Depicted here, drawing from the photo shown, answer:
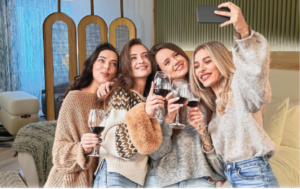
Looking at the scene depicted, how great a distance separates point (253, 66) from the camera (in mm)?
735

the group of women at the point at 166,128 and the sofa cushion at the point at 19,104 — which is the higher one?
the group of women at the point at 166,128

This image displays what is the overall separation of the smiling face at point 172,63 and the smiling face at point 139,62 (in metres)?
0.05

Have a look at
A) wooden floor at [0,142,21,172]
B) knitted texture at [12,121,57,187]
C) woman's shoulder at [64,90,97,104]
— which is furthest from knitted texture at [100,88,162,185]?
wooden floor at [0,142,21,172]

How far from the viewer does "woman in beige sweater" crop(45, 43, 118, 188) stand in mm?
926

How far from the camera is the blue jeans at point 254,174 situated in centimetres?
83

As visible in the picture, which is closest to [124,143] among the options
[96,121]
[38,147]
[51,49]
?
[96,121]

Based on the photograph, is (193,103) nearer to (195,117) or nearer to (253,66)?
(195,117)

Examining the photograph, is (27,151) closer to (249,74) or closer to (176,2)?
(249,74)

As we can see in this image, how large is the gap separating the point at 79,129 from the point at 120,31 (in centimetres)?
162

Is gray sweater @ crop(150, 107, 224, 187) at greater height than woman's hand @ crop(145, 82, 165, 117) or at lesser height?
lesser

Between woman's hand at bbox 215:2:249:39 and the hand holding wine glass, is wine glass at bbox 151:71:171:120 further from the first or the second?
woman's hand at bbox 215:2:249:39

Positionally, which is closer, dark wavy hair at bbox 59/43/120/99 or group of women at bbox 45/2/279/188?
group of women at bbox 45/2/279/188

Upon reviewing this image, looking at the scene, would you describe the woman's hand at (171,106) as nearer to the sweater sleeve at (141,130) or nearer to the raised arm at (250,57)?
the sweater sleeve at (141,130)

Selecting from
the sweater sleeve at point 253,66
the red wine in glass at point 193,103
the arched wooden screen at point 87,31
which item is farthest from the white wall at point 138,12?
the sweater sleeve at point 253,66
